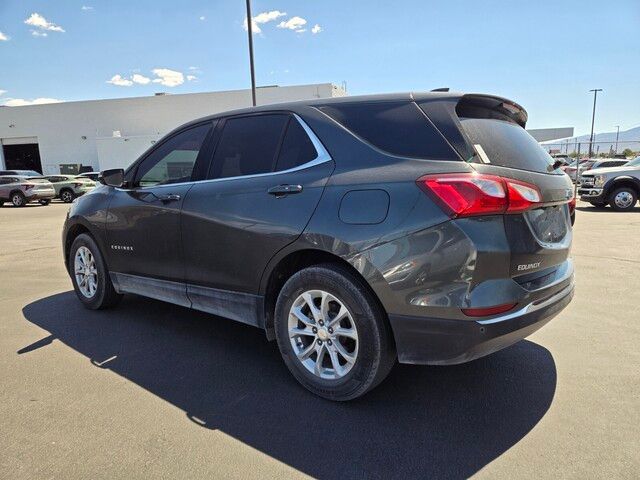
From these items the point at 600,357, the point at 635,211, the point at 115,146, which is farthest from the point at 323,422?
the point at 115,146

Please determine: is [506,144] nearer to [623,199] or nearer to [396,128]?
[396,128]

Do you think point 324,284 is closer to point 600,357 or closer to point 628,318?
point 600,357

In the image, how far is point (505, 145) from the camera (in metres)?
2.90

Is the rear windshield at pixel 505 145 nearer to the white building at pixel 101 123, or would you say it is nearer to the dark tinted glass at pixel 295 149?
the dark tinted glass at pixel 295 149

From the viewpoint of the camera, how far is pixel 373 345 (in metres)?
2.72

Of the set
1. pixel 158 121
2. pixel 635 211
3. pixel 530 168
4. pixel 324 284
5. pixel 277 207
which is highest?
pixel 158 121

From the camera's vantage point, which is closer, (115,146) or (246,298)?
(246,298)

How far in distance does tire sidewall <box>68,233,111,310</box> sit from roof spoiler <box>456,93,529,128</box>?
3732mm

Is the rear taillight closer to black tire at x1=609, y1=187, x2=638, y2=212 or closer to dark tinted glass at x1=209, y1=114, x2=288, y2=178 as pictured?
dark tinted glass at x1=209, y1=114, x2=288, y2=178

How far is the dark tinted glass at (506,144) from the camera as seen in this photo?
8.98ft

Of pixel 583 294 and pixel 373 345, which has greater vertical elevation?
pixel 373 345

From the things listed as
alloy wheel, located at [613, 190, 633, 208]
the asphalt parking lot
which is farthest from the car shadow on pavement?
alloy wheel, located at [613, 190, 633, 208]

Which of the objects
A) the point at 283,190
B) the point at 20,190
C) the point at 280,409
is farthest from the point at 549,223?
the point at 20,190

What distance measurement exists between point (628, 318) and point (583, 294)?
832 mm
